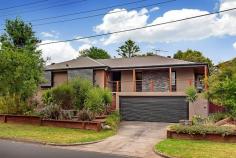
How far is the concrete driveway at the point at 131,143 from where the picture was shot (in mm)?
15527

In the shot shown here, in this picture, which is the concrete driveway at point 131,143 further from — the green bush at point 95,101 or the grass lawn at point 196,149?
the green bush at point 95,101

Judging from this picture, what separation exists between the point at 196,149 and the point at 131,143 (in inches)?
148

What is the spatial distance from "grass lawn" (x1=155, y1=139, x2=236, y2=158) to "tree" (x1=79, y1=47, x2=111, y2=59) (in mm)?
48795

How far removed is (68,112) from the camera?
24.0m

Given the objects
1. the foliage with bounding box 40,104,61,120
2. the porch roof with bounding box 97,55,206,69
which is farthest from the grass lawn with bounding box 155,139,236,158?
the porch roof with bounding box 97,55,206,69

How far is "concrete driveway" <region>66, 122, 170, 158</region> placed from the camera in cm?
1553

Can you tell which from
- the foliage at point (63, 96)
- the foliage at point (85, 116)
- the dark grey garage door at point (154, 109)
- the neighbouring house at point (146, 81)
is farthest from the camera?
the neighbouring house at point (146, 81)

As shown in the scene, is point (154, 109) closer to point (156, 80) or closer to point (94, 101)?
point (156, 80)

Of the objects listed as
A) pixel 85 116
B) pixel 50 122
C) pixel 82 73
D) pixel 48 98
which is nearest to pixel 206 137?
pixel 85 116

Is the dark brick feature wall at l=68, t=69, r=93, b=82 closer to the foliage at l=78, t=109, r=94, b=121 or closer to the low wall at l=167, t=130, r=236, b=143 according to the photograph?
the foliage at l=78, t=109, r=94, b=121

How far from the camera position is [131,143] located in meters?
17.8

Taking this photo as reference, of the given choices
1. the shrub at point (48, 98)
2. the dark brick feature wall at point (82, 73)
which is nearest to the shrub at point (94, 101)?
the shrub at point (48, 98)

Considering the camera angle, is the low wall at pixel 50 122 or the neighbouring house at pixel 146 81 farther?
the neighbouring house at pixel 146 81

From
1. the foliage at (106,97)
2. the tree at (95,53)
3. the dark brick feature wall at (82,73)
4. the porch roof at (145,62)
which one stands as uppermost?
the tree at (95,53)
